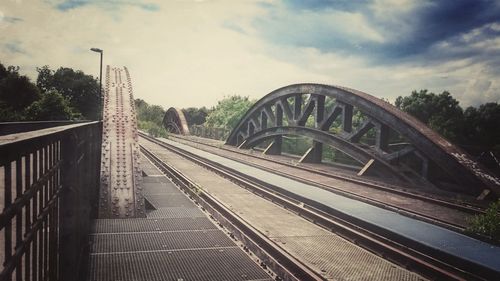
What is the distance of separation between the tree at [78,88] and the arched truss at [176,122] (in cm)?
1326

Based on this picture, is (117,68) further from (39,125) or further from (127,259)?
(127,259)

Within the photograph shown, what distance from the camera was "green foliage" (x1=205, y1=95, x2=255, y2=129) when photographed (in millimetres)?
46750

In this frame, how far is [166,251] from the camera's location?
203 inches

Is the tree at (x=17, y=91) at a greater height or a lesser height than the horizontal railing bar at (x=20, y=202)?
greater

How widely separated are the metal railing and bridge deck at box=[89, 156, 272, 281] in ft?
4.71

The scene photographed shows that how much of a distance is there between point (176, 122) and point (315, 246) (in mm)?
50723

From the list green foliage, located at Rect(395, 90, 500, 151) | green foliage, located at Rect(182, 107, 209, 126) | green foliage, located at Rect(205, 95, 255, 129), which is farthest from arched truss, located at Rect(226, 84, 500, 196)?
green foliage, located at Rect(182, 107, 209, 126)

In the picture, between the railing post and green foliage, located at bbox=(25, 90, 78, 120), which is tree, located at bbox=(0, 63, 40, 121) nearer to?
green foliage, located at bbox=(25, 90, 78, 120)

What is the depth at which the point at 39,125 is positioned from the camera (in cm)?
1174

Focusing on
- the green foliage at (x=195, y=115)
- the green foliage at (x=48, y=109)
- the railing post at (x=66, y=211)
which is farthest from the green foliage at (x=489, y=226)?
the green foliage at (x=195, y=115)

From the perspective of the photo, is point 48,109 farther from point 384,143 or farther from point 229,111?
point 384,143

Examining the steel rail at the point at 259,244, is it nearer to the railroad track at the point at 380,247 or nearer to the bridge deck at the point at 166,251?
the railroad track at the point at 380,247

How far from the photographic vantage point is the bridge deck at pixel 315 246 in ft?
15.3

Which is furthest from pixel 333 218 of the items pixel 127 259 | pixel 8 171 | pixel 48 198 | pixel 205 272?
pixel 8 171
